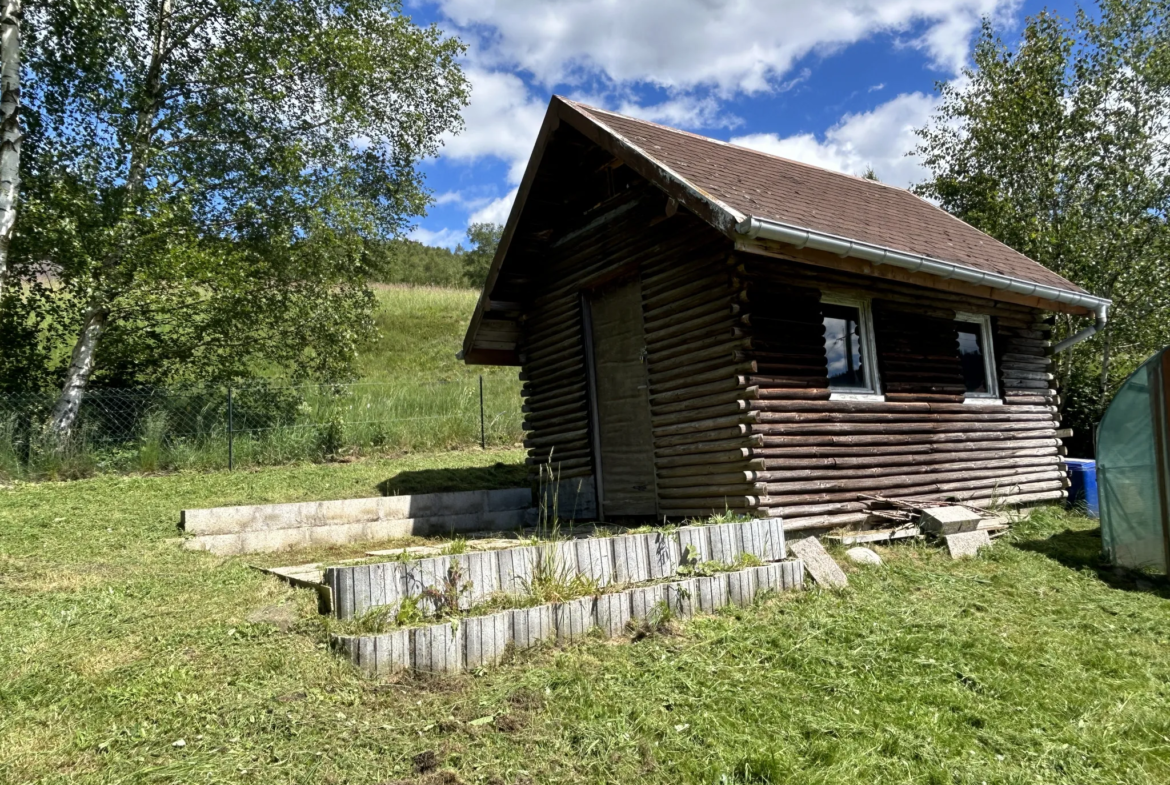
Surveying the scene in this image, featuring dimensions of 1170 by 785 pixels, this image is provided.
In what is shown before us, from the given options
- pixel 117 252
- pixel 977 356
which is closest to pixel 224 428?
pixel 117 252

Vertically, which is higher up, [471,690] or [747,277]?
[747,277]

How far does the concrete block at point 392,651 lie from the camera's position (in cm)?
395

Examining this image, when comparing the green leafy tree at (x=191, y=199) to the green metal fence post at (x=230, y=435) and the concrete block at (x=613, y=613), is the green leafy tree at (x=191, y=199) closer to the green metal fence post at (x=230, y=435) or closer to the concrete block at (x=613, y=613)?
the green metal fence post at (x=230, y=435)

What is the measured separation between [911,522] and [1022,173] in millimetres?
12994

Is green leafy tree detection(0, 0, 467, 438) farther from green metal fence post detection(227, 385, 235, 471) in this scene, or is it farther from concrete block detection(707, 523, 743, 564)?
concrete block detection(707, 523, 743, 564)

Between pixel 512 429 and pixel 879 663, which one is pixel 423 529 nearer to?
pixel 879 663

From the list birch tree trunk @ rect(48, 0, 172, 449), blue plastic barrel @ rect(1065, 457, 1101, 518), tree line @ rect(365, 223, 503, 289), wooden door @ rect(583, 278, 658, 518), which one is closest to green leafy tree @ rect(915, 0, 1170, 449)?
blue plastic barrel @ rect(1065, 457, 1101, 518)

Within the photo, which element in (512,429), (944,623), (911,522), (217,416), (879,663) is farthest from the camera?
(512,429)

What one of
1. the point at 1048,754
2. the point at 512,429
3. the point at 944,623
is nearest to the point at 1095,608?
the point at 944,623

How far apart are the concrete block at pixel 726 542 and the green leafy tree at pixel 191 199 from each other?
974cm

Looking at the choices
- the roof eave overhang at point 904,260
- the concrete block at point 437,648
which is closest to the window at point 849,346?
the roof eave overhang at point 904,260

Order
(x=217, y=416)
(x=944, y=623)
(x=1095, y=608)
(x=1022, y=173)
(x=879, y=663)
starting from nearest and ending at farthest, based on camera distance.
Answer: (x=879, y=663), (x=944, y=623), (x=1095, y=608), (x=217, y=416), (x=1022, y=173)

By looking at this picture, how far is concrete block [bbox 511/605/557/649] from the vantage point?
4.42m

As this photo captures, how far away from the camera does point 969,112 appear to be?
17953 millimetres
